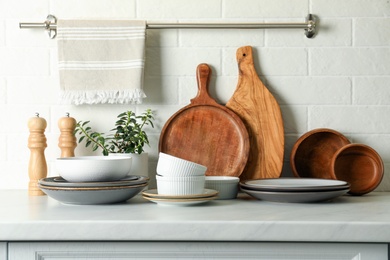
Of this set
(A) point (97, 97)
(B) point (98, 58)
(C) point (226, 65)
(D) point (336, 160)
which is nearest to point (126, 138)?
(A) point (97, 97)

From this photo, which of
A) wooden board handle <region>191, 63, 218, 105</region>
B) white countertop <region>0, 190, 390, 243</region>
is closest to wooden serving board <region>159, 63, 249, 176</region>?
wooden board handle <region>191, 63, 218, 105</region>

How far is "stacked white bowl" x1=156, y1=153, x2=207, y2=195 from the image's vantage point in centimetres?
129

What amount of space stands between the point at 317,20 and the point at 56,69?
34.9 inches

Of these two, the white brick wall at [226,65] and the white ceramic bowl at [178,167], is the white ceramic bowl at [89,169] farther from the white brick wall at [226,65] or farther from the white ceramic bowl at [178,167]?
the white brick wall at [226,65]

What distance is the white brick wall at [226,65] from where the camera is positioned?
1.70m

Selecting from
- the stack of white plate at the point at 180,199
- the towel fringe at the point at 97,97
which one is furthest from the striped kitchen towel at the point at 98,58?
the stack of white plate at the point at 180,199

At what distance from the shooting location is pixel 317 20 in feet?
5.59

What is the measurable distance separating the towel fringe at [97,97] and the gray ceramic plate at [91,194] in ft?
1.34

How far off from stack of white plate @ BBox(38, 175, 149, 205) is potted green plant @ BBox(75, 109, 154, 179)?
222 mm

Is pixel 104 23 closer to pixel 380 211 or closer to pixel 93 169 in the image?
pixel 93 169

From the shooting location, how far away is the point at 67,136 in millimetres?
1611

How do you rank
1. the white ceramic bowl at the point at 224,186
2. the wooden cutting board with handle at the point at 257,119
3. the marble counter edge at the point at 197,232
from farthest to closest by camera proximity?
1. the wooden cutting board with handle at the point at 257,119
2. the white ceramic bowl at the point at 224,186
3. the marble counter edge at the point at 197,232

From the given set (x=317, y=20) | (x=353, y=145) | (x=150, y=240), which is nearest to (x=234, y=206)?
(x=150, y=240)

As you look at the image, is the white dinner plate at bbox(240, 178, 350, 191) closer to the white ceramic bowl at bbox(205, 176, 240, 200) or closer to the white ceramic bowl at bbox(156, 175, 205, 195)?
the white ceramic bowl at bbox(205, 176, 240, 200)
